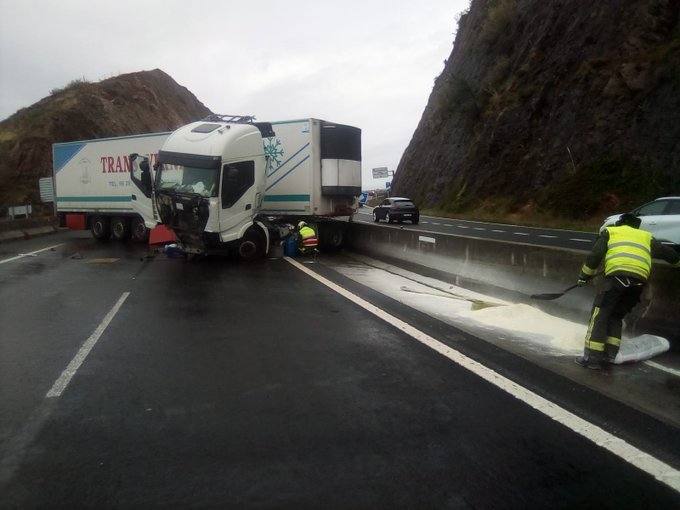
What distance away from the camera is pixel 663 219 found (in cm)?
1382

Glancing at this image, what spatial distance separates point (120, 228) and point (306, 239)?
9.55m

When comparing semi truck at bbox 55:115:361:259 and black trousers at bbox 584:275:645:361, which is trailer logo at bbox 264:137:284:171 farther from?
black trousers at bbox 584:275:645:361

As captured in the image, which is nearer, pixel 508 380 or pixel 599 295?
pixel 508 380

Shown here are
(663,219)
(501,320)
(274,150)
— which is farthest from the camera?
(274,150)

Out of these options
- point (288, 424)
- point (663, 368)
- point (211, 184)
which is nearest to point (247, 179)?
point (211, 184)

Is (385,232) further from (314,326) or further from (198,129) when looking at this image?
(314,326)

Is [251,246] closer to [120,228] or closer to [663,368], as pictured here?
[120,228]

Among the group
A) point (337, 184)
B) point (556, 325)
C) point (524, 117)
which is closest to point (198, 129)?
point (337, 184)

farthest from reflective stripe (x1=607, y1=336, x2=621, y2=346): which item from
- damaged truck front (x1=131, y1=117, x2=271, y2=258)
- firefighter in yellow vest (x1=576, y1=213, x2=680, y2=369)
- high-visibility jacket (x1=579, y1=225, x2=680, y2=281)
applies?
damaged truck front (x1=131, y1=117, x2=271, y2=258)

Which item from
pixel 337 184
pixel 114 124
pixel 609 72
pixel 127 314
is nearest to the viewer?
pixel 127 314

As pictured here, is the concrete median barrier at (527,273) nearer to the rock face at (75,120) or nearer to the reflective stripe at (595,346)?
the reflective stripe at (595,346)

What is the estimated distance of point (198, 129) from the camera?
629 inches

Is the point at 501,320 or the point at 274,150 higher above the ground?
the point at 274,150

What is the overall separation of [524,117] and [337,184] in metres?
22.3
